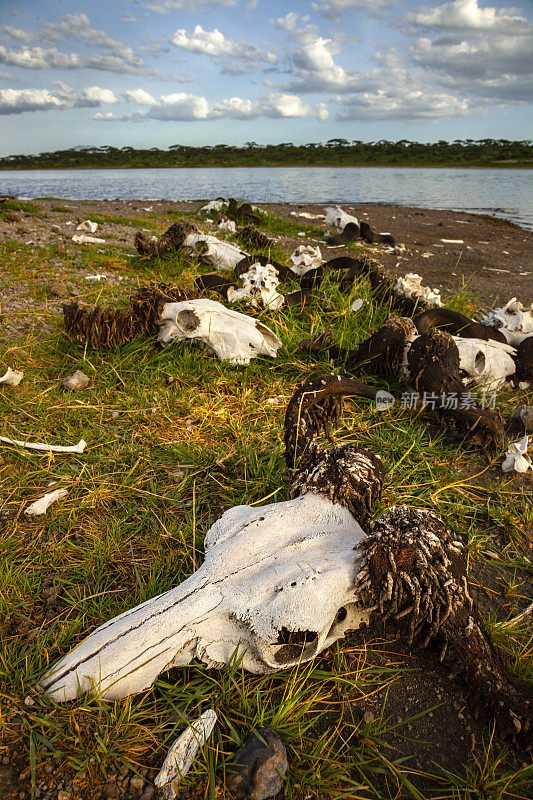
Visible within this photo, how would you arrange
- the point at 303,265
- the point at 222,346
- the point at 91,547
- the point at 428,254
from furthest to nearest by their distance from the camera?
1. the point at 428,254
2. the point at 303,265
3. the point at 222,346
4. the point at 91,547

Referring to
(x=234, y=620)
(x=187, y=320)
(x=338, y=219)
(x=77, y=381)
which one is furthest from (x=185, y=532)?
(x=338, y=219)

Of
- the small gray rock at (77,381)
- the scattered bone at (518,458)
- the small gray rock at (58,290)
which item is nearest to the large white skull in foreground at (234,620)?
the scattered bone at (518,458)

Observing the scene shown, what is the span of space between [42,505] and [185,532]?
31.7 inches

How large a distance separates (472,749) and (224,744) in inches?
32.1

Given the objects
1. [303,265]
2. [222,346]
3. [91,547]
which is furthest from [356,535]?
[303,265]

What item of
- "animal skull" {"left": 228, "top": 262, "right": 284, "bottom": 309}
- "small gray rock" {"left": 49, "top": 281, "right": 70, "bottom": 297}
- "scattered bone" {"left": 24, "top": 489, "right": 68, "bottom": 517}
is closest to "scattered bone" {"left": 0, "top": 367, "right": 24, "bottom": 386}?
"scattered bone" {"left": 24, "top": 489, "right": 68, "bottom": 517}

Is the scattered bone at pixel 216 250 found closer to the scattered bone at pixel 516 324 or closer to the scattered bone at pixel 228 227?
the scattered bone at pixel 228 227

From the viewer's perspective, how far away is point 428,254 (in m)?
9.63

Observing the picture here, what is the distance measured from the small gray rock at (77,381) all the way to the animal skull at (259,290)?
183cm

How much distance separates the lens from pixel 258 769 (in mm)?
1308

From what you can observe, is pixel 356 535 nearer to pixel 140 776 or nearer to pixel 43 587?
pixel 140 776

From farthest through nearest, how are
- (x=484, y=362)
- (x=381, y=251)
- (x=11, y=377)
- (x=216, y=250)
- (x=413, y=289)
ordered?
1. (x=381, y=251)
2. (x=216, y=250)
3. (x=413, y=289)
4. (x=484, y=362)
5. (x=11, y=377)

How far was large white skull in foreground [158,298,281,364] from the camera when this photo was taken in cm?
386

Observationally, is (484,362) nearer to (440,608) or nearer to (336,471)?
(336,471)
